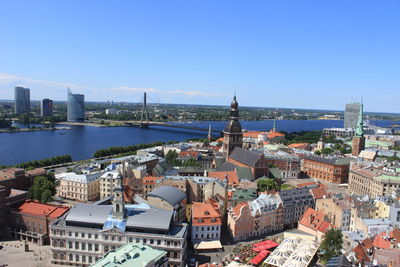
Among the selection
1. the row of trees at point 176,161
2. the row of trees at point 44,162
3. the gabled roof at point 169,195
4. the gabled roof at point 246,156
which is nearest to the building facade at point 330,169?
the gabled roof at point 246,156

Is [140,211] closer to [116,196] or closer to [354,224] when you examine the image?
[116,196]

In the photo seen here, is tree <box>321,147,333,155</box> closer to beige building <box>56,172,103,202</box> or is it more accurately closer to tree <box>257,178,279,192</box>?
tree <box>257,178,279,192</box>

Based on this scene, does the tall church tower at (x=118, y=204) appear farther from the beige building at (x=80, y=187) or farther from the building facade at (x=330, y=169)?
the building facade at (x=330, y=169)

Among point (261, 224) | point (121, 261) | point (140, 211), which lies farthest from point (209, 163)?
point (121, 261)

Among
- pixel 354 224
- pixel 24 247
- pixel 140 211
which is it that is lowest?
pixel 24 247

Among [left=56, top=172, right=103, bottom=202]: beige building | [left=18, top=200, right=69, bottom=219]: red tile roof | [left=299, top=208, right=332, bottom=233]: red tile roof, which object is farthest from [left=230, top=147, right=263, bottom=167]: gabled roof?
[left=18, top=200, right=69, bottom=219]: red tile roof
